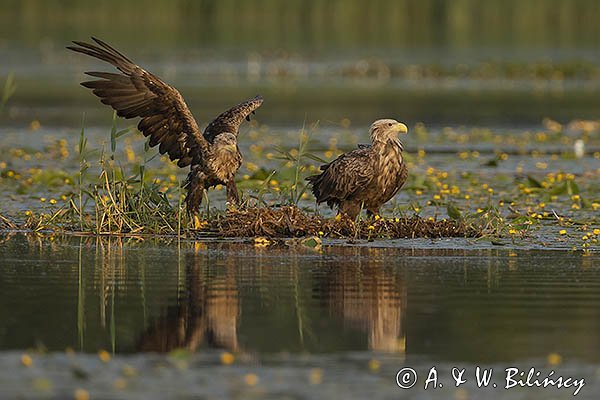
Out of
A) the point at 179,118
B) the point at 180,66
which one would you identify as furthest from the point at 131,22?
the point at 179,118

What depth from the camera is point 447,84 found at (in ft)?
128

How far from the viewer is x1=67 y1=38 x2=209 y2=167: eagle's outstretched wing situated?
13.8 m

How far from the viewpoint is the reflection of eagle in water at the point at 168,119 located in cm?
1377

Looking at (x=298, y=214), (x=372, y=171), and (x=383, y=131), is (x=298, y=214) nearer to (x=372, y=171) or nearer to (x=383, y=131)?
(x=372, y=171)

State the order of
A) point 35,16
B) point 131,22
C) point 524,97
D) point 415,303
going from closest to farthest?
point 415,303 → point 524,97 → point 131,22 → point 35,16

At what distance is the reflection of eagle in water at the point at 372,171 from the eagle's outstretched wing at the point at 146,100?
1272 millimetres

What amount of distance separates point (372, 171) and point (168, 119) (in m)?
2.05

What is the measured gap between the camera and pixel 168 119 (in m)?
14.0

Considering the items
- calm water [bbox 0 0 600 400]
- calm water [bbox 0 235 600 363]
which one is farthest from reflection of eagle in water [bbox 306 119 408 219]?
calm water [bbox 0 235 600 363]

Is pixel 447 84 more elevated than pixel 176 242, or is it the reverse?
pixel 447 84

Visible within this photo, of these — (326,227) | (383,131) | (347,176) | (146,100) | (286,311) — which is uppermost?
(146,100)

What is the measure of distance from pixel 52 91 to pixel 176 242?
24.1 meters

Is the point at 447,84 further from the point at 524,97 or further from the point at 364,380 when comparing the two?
the point at 364,380

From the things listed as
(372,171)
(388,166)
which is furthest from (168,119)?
(388,166)
